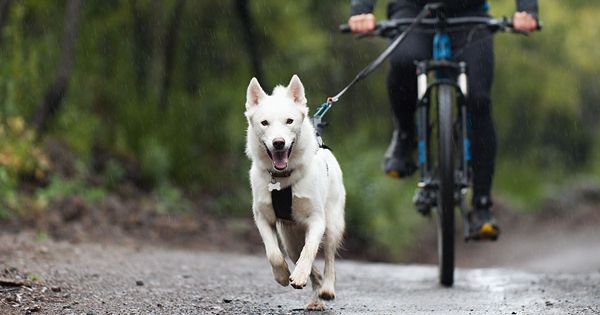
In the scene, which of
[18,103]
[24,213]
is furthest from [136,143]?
[24,213]

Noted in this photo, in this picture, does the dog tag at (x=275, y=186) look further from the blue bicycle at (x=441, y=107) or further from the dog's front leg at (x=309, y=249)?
the blue bicycle at (x=441, y=107)

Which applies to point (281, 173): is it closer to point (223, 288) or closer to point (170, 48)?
point (223, 288)

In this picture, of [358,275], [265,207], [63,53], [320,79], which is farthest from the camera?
[320,79]

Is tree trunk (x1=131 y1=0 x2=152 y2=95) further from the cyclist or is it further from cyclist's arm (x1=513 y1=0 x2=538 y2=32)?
cyclist's arm (x1=513 y1=0 x2=538 y2=32)

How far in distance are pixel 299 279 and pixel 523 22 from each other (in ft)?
8.68

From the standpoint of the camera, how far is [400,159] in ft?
22.1

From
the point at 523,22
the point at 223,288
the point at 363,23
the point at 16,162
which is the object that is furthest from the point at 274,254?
the point at 16,162

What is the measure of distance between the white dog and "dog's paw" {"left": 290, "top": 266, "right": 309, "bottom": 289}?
0.01 metres

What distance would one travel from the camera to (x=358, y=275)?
7402mm

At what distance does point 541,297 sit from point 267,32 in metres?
9.70

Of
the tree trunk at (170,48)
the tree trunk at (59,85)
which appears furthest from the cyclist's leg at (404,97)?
the tree trunk at (170,48)

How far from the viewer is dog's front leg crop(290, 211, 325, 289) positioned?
4480mm

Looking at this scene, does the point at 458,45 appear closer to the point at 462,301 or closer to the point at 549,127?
the point at 462,301

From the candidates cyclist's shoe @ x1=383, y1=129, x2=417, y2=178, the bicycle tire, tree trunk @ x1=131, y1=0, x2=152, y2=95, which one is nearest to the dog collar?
the bicycle tire
